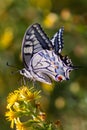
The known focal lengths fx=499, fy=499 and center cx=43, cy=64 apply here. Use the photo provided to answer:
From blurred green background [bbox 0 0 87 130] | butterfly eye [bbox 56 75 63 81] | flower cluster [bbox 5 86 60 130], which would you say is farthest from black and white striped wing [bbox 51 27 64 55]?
blurred green background [bbox 0 0 87 130]

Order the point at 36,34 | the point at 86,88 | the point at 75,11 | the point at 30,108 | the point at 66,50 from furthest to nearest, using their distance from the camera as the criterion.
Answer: the point at 75,11
the point at 66,50
the point at 86,88
the point at 36,34
the point at 30,108

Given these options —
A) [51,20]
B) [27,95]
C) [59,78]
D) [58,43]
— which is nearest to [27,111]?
[27,95]

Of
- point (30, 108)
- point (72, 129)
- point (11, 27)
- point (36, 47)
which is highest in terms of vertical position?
point (11, 27)

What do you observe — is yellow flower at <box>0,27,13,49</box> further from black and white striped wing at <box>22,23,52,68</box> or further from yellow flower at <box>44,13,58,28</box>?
black and white striped wing at <box>22,23,52,68</box>

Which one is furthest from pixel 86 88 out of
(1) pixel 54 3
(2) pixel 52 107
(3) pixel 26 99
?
(3) pixel 26 99

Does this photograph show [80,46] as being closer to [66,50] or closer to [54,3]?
[66,50]

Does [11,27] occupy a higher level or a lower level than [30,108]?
higher

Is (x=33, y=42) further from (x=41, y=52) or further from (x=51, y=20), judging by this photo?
(x=51, y=20)

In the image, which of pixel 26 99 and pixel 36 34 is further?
pixel 36 34
